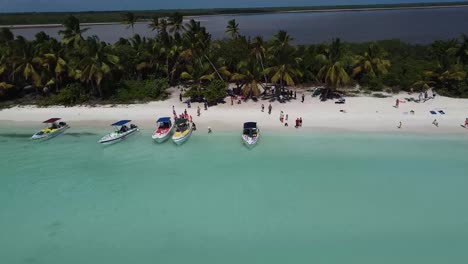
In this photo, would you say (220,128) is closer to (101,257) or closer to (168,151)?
(168,151)

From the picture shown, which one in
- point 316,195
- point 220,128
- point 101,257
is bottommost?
point 101,257

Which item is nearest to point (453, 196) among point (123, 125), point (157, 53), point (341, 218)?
point (341, 218)

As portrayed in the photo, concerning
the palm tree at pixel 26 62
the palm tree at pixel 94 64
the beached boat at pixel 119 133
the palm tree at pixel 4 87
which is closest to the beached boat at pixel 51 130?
the beached boat at pixel 119 133

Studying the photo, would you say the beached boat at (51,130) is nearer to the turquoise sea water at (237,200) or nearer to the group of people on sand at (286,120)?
the turquoise sea water at (237,200)

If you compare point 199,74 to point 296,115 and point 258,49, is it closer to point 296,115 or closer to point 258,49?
point 258,49

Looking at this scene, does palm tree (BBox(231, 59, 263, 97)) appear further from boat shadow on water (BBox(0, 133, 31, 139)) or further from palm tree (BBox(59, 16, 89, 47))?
palm tree (BBox(59, 16, 89, 47))

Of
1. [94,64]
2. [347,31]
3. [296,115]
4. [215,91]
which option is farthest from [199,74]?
[347,31]
